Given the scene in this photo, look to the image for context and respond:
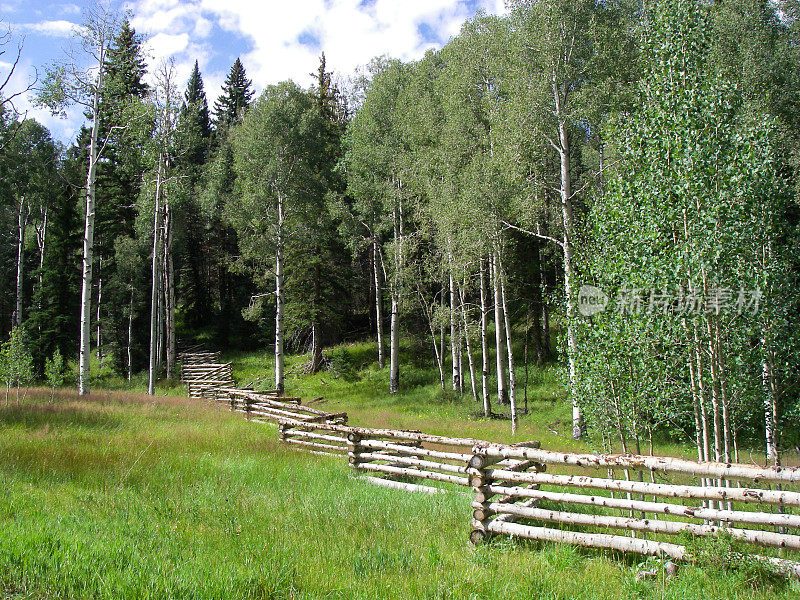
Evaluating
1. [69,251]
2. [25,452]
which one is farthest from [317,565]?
[69,251]

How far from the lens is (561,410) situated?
20.1 meters

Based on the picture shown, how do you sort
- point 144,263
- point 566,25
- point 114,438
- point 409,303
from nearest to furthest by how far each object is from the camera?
point 114,438
point 566,25
point 409,303
point 144,263

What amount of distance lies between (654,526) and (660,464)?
63cm

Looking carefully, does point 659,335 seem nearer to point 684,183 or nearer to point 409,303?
point 684,183

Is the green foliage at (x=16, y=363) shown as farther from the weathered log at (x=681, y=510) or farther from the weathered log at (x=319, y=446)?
the weathered log at (x=681, y=510)

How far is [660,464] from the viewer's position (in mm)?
5574

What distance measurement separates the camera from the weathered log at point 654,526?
4828 millimetres

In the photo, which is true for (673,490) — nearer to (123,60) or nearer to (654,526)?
(654,526)

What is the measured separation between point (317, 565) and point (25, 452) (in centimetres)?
619

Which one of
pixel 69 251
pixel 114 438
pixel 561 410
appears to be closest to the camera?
pixel 114 438

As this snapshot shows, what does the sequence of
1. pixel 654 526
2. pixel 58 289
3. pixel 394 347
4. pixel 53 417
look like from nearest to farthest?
1. pixel 654 526
2. pixel 53 417
3. pixel 394 347
4. pixel 58 289

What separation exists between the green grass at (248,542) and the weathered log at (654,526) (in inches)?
13.3

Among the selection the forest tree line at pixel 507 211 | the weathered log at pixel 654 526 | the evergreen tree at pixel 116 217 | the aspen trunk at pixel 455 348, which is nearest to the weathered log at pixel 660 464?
the weathered log at pixel 654 526

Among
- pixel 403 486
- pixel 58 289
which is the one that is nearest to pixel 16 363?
pixel 58 289
